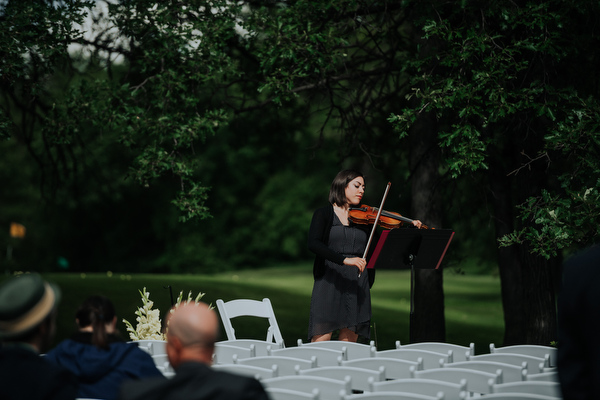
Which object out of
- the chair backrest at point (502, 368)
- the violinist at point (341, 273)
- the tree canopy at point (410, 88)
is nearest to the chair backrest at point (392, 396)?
the chair backrest at point (502, 368)

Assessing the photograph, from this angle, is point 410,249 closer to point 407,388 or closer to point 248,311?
point 248,311

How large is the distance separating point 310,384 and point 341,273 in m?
3.14

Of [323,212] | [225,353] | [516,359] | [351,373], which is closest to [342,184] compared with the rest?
[323,212]

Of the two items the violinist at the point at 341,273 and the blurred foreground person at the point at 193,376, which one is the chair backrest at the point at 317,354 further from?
the blurred foreground person at the point at 193,376

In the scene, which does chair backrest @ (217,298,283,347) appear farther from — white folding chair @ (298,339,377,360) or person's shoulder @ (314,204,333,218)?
white folding chair @ (298,339,377,360)

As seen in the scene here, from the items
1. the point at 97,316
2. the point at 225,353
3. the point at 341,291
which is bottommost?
the point at 225,353

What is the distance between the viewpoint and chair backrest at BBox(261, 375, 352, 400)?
364cm

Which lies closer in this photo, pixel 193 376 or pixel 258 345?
pixel 193 376

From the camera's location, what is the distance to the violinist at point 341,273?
21.8ft

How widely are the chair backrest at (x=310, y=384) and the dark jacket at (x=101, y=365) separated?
0.64 m

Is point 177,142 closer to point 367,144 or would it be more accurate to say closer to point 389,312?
point 367,144

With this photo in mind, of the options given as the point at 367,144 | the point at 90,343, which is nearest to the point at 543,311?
the point at 367,144

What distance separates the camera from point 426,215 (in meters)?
10.3

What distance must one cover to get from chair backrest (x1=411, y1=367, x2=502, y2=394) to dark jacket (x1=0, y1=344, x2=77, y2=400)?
1919mm
